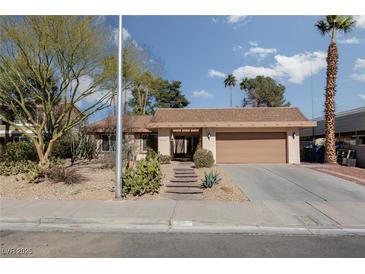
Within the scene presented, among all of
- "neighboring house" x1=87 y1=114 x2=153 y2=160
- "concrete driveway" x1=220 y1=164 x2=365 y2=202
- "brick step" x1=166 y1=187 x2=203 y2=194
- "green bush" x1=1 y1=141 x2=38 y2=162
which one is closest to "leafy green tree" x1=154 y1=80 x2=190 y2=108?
"neighboring house" x1=87 y1=114 x2=153 y2=160

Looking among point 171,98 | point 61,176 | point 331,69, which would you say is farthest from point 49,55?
point 171,98

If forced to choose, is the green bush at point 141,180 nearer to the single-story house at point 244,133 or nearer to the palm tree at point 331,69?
the single-story house at point 244,133

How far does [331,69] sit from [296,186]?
37.0 feet

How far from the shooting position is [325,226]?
23.3 feet

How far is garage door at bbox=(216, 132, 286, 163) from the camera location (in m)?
20.3

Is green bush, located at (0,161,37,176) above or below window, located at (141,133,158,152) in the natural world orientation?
below

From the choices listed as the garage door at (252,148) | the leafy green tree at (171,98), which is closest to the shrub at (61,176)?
the garage door at (252,148)

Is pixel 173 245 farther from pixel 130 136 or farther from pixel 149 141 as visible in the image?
pixel 130 136

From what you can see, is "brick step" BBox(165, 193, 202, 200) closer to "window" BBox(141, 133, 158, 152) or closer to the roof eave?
the roof eave

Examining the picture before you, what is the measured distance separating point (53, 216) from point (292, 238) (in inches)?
218

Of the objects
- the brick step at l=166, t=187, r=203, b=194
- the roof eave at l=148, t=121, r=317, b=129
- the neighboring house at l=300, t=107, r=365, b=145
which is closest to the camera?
the brick step at l=166, t=187, r=203, b=194

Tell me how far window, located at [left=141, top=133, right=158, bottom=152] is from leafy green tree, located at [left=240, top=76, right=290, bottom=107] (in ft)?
94.4

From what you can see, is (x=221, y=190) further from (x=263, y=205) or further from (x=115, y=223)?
(x=115, y=223)

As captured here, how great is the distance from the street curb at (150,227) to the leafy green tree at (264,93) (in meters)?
43.0
